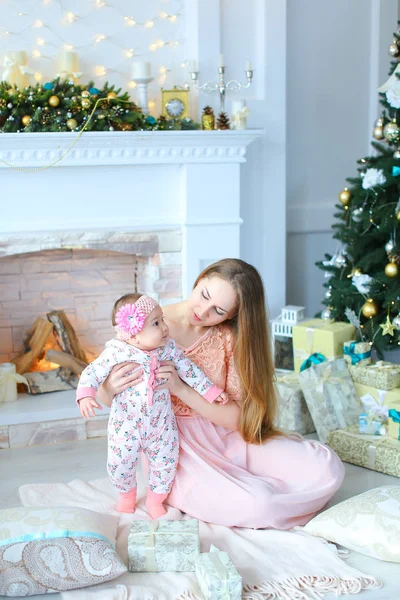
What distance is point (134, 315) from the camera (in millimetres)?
Answer: 2387

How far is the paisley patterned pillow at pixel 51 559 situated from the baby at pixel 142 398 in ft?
1.12

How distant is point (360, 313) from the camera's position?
3701 mm

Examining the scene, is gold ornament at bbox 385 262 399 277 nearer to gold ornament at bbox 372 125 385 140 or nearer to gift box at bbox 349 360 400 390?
gift box at bbox 349 360 400 390

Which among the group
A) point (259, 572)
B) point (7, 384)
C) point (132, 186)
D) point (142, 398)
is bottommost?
point (259, 572)

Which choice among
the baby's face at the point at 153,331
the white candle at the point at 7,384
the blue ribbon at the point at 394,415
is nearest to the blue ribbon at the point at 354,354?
the blue ribbon at the point at 394,415

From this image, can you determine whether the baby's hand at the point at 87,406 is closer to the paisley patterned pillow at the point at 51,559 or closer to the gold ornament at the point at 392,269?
the paisley patterned pillow at the point at 51,559

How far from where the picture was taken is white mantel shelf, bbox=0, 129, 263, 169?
10.9 ft

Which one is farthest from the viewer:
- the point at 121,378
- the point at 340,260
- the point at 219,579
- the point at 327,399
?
the point at 340,260

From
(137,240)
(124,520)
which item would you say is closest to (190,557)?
(124,520)

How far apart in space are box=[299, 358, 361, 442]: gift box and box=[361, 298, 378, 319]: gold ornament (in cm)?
32

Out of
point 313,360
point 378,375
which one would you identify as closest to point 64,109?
point 313,360

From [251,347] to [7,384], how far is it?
150cm

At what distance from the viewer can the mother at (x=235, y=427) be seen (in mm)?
2561

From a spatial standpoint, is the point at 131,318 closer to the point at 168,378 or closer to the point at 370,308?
the point at 168,378
